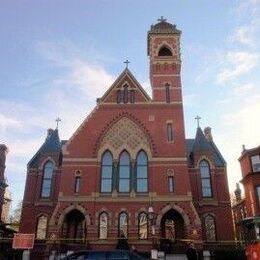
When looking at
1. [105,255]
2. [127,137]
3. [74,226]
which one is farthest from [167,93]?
[105,255]

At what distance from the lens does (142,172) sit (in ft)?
105

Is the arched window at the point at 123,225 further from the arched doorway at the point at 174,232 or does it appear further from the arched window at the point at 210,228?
the arched window at the point at 210,228

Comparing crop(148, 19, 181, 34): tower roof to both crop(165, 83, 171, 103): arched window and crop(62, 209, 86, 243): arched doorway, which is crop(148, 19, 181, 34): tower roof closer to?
crop(165, 83, 171, 103): arched window

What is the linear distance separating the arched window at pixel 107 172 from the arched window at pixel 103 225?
2221 millimetres

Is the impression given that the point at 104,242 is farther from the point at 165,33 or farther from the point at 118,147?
the point at 165,33

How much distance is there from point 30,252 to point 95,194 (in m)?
7.21

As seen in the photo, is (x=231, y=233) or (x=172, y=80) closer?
(x=231, y=233)

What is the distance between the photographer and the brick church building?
1180 inches

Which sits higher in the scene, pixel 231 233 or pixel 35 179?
pixel 35 179

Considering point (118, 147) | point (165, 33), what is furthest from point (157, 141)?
point (165, 33)

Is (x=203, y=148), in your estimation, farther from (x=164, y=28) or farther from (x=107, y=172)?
(x=164, y=28)

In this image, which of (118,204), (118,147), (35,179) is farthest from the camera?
(35,179)

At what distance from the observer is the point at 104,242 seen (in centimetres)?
2925

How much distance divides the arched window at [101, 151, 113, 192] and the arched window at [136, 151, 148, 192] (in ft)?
7.59
